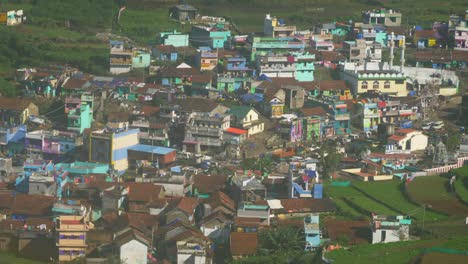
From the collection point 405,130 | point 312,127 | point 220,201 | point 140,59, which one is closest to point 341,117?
point 312,127

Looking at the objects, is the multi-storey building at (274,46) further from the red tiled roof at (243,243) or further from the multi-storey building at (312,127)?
the red tiled roof at (243,243)

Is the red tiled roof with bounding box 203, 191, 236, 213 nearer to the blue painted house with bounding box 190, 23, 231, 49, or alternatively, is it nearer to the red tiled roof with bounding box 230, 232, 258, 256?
the red tiled roof with bounding box 230, 232, 258, 256

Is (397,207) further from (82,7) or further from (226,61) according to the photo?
(82,7)

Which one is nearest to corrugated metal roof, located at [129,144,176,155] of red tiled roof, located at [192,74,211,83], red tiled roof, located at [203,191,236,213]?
red tiled roof, located at [203,191,236,213]

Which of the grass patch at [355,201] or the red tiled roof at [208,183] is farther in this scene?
the red tiled roof at [208,183]

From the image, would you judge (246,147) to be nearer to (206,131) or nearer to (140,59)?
(206,131)

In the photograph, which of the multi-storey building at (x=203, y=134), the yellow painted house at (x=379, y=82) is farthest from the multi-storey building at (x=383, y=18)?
the multi-storey building at (x=203, y=134)

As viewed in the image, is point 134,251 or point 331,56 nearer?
point 134,251
